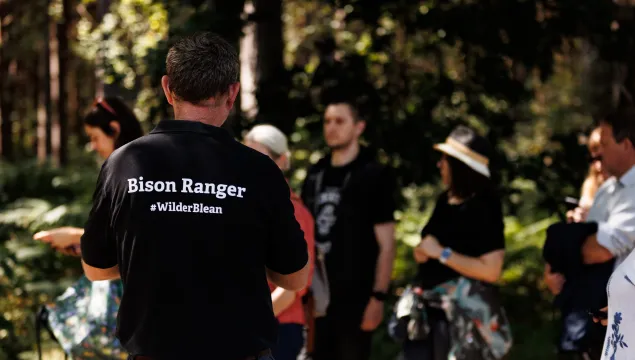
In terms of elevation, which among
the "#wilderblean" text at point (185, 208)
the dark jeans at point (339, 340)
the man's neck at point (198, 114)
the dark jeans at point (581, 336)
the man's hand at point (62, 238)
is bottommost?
the dark jeans at point (339, 340)

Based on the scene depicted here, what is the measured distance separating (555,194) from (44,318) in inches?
174

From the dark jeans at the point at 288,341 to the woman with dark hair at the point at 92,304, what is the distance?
0.85 metres

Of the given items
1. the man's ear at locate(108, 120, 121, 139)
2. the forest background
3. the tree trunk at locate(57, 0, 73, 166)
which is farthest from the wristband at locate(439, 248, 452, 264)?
the tree trunk at locate(57, 0, 73, 166)

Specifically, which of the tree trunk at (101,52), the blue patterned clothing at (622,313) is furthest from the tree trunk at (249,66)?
the blue patterned clothing at (622,313)

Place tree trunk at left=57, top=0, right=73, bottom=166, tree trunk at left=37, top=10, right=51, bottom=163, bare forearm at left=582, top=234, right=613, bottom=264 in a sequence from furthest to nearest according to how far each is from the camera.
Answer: tree trunk at left=37, top=10, right=51, bottom=163
tree trunk at left=57, top=0, right=73, bottom=166
bare forearm at left=582, top=234, right=613, bottom=264

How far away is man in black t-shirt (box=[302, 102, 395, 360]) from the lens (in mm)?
5848

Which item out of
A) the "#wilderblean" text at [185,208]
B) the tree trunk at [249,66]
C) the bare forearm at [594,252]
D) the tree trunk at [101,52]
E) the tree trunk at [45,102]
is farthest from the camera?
the tree trunk at [45,102]

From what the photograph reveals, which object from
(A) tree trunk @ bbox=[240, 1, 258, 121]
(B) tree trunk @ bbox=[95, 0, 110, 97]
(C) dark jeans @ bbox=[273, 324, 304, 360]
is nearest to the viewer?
(C) dark jeans @ bbox=[273, 324, 304, 360]

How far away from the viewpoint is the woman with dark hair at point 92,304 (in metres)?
4.81

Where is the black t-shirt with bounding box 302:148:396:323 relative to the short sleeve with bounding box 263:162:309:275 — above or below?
below

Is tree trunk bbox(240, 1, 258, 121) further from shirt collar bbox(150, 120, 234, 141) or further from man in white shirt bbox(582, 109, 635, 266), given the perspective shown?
shirt collar bbox(150, 120, 234, 141)

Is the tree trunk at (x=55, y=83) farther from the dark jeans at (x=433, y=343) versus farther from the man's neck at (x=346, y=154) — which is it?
the dark jeans at (x=433, y=343)

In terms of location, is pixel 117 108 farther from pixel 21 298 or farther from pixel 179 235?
pixel 21 298

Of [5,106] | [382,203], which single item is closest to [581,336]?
[382,203]
